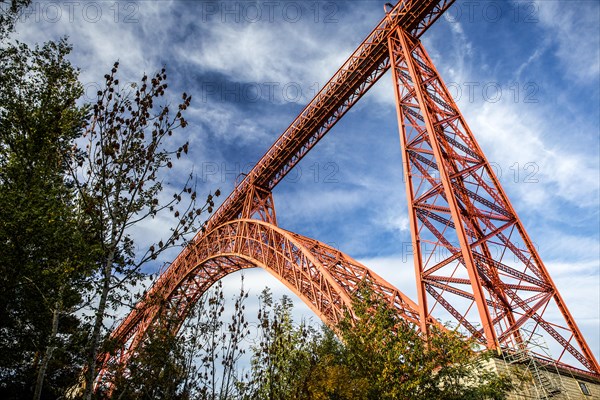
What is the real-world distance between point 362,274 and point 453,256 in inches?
209

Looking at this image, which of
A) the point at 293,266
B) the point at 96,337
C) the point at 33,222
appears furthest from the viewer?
the point at 293,266

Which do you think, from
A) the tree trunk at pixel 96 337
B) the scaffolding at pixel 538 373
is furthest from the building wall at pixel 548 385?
the tree trunk at pixel 96 337

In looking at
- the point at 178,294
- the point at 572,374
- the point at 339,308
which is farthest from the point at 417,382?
the point at 178,294

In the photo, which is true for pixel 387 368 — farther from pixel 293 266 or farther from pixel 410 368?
pixel 293 266

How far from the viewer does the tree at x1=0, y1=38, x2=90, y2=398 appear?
8.58m

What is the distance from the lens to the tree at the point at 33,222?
8.58 metres

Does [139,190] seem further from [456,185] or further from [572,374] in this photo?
[572,374]

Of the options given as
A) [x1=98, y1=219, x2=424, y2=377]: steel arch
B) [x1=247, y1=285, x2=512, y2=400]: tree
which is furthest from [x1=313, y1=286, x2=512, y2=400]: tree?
[x1=98, y1=219, x2=424, y2=377]: steel arch

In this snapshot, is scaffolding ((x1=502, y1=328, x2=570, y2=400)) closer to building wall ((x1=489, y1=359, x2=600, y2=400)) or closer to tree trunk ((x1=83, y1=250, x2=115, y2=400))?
building wall ((x1=489, y1=359, x2=600, y2=400))

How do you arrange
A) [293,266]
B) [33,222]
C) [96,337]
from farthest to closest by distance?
[293,266] < [33,222] < [96,337]

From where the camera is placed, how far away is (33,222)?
336 inches

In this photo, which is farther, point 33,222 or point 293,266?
point 293,266

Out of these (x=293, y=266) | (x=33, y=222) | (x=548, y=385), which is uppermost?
(x=293, y=266)

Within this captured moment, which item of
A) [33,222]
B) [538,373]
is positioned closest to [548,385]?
[538,373]
